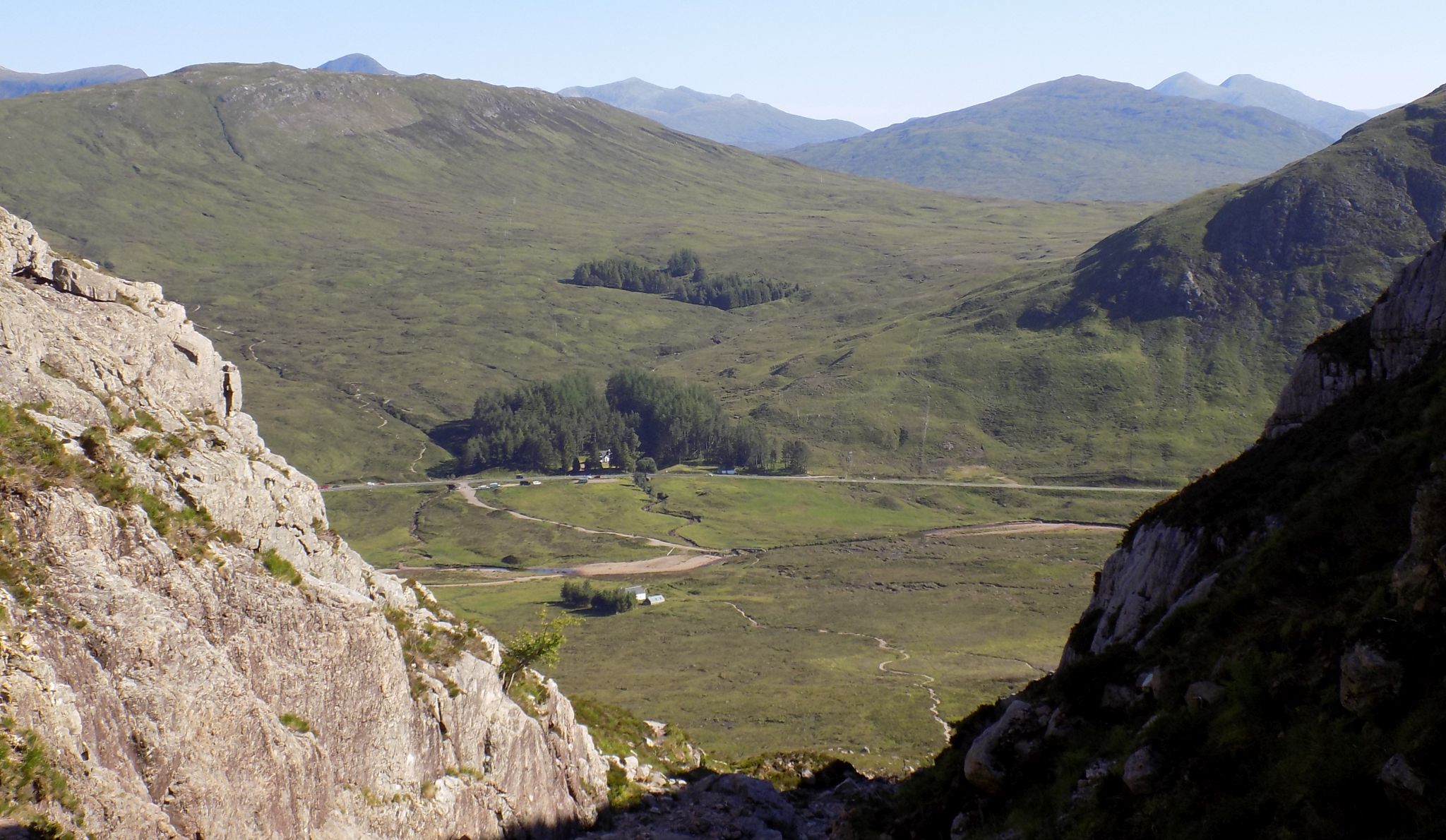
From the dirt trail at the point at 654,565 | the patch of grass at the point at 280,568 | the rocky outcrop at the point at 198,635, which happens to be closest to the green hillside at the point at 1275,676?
the rocky outcrop at the point at 198,635

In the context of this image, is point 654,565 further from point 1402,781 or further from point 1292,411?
point 1402,781

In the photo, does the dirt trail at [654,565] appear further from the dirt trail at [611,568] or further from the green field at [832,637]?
the green field at [832,637]

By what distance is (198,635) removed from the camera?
33750mm

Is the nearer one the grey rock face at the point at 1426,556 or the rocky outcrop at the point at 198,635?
the grey rock face at the point at 1426,556

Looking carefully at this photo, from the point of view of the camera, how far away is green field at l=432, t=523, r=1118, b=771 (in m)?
102

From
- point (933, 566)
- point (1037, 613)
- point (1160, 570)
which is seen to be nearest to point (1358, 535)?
point (1160, 570)

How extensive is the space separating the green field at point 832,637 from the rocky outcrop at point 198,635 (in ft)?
144

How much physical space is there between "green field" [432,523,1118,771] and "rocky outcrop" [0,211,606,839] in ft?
144

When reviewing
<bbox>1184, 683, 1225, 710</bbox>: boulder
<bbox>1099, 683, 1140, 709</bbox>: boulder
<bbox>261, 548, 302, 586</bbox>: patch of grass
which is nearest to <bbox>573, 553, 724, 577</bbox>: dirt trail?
<bbox>261, 548, 302, 586</bbox>: patch of grass

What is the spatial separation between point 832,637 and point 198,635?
117523 mm

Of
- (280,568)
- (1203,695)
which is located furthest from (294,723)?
(1203,695)

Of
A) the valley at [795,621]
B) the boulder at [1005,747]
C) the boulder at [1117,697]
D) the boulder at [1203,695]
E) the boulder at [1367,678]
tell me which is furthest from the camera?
the valley at [795,621]

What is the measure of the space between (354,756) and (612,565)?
143976 mm

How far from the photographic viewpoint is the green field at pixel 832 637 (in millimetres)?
102062
